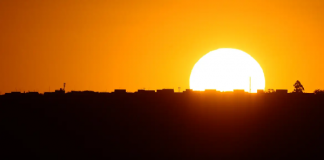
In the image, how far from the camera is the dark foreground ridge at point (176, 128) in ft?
135

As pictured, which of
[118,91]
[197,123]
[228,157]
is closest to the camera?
[228,157]

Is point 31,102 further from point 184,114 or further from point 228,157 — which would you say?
point 228,157

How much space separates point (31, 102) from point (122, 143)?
397 inches

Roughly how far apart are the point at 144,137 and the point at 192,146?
359 cm

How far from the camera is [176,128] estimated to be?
141 feet

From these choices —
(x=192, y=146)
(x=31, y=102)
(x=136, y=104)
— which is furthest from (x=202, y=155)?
(x=31, y=102)

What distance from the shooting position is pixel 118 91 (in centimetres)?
4622

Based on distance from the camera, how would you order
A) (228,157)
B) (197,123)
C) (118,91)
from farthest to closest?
(118,91) < (197,123) < (228,157)

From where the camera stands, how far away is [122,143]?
4262cm

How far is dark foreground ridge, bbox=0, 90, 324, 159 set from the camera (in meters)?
41.2

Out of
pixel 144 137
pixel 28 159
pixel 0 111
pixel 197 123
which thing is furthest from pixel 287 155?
pixel 0 111

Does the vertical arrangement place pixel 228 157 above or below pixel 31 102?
below

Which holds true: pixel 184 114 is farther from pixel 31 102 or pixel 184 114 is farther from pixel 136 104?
pixel 31 102

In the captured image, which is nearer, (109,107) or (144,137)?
(144,137)
